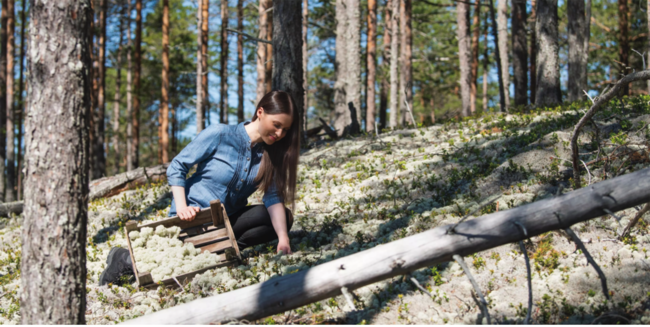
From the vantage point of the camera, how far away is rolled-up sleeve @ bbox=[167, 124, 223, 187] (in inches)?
162

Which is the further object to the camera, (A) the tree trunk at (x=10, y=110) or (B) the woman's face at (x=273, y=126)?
(A) the tree trunk at (x=10, y=110)

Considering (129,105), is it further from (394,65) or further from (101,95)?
(394,65)

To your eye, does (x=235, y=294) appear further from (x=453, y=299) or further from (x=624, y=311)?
(x=624, y=311)

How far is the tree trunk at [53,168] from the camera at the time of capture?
8.54ft

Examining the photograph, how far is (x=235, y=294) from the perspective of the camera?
9.59ft

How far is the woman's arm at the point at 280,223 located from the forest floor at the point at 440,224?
156mm

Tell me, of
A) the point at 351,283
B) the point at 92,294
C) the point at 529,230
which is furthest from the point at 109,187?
the point at 529,230

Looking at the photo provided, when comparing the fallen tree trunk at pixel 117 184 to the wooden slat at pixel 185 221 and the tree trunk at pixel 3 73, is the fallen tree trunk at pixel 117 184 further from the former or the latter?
the tree trunk at pixel 3 73

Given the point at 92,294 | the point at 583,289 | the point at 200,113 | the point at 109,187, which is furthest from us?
the point at 200,113

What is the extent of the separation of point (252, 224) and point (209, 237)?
451 millimetres

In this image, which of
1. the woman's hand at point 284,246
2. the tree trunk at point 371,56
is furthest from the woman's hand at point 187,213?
the tree trunk at point 371,56

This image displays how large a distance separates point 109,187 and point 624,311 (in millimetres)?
8265

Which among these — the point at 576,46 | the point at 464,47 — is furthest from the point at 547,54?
the point at 464,47

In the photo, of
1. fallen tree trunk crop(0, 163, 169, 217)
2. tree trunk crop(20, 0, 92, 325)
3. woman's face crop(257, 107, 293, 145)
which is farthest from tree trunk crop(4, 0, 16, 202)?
tree trunk crop(20, 0, 92, 325)
